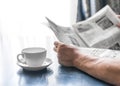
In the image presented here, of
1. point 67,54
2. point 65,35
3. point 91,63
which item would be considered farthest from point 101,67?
point 65,35

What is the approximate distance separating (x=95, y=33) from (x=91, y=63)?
28cm

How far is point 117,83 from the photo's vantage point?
693mm

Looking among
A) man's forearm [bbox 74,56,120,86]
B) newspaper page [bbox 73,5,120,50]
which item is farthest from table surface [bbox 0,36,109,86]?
newspaper page [bbox 73,5,120,50]

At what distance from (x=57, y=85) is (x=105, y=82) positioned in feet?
0.46

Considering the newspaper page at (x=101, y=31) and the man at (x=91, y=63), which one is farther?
the newspaper page at (x=101, y=31)

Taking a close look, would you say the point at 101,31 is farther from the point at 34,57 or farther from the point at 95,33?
the point at 34,57

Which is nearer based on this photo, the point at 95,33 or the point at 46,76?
the point at 46,76

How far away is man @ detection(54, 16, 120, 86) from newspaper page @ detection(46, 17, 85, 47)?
0.08 metres

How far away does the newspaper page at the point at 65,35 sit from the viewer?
3.20 feet

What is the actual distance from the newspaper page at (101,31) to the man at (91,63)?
164mm

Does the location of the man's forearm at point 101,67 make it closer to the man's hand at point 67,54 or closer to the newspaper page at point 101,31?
the man's hand at point 67,54

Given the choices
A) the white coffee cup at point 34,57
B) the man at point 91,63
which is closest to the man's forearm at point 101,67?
the man at point 91,63

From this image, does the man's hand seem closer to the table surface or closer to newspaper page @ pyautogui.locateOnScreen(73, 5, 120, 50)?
the table surface

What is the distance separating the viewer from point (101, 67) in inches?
29.6
